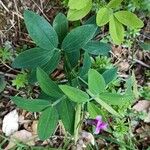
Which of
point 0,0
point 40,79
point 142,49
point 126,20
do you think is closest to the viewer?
point 40,79

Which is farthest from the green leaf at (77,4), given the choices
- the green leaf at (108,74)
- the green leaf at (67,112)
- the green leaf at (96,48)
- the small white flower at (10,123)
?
the small white flower at (10,123)

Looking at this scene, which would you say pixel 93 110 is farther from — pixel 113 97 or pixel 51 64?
pixel 51 64

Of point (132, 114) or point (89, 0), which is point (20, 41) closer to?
point (89, 0)

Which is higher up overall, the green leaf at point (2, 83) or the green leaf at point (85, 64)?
the green leaf at point (2, 83)

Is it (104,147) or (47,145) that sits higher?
(47,145)

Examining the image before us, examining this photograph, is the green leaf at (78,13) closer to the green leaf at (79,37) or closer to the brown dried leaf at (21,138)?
the green leaf at (79,37)

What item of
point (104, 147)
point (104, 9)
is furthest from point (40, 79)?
point (104, 147)

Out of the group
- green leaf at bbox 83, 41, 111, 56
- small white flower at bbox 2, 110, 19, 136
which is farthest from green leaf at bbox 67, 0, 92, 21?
small white flower at bbox 2, 110, 19, 136
